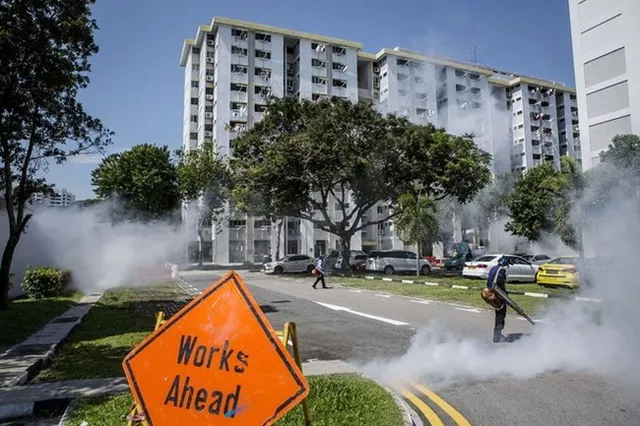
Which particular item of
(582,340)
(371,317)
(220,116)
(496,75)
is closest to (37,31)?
(371,317)

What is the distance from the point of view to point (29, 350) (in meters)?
7.50

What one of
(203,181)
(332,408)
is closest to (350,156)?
(203,181)

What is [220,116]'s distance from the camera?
2131 inches

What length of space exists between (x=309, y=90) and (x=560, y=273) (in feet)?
151

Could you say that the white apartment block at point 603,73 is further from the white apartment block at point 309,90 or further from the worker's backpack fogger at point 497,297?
the white apartment block at point 309,90

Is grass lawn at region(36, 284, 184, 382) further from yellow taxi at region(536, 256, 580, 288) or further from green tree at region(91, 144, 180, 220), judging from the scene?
green tree at region(91, 144, 180, 220)

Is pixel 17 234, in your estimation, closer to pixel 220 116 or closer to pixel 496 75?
pixel 220 116

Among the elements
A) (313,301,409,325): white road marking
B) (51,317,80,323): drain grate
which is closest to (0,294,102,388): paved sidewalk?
(51,317,80,323): drain grate

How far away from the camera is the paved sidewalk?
19.7 feet

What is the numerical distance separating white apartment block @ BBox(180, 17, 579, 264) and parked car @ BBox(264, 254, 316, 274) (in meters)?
20.0

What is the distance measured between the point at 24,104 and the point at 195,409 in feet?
37.7

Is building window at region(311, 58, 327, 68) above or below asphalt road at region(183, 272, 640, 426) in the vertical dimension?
above

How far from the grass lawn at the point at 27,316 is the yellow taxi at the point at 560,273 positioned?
52.8 ft

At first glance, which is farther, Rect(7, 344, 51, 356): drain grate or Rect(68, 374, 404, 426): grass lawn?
Rect(7, 344, 51, 356): drain grate
